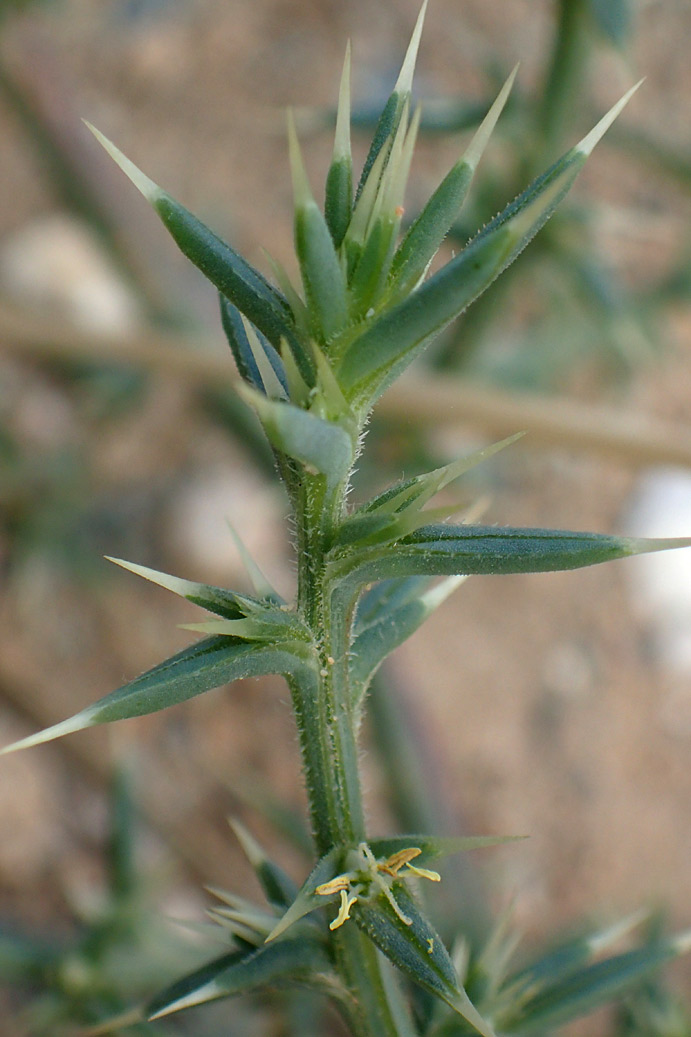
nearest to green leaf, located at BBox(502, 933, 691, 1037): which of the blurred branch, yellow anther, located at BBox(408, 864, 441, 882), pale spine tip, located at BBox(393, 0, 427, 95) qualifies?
yellow anther, located at BBox(408, 864, 441, 882)

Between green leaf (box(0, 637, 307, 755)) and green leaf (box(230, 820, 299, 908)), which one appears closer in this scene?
green leaf (box(0, 637, 307, 755))

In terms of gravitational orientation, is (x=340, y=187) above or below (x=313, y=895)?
above

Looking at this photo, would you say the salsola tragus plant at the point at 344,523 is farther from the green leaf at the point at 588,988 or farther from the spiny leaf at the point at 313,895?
the green leaf at the point at 588,988

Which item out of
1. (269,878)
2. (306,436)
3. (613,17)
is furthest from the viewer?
(613,17)

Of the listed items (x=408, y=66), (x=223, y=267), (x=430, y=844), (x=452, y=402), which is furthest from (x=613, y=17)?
(x=430, y=844)

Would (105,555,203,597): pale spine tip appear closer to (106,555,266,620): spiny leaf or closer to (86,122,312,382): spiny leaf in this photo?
(106,555,266,620): spiny leaf

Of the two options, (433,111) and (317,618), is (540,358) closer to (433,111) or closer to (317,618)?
(433,111)

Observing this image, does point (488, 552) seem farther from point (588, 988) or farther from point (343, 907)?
point (588, 988)
